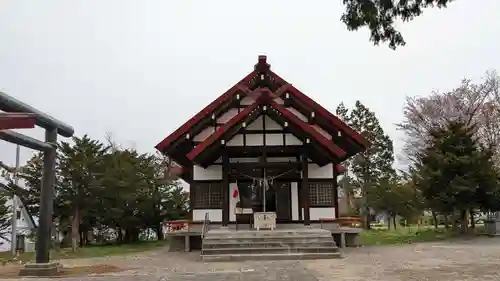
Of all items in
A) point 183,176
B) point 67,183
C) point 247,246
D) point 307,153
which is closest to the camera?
point 247,246

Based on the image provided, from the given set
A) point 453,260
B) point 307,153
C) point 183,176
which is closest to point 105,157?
point 183,176

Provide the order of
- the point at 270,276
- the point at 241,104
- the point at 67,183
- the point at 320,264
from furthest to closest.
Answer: the point at 67,183 < the point at 241,104 < the point at 320,264 < the point at 270,276

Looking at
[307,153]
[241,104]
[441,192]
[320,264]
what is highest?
[241,104]

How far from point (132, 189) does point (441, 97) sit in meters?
21.7

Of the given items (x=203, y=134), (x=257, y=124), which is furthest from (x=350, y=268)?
(x=203, y=134)

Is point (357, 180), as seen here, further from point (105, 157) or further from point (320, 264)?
point (320, 264)

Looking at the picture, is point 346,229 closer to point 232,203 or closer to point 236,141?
point 232,203

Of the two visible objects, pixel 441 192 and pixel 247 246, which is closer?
pixel 247 246

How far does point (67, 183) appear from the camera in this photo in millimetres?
24516

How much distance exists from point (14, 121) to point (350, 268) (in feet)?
27.7

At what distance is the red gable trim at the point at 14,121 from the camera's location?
5.17 meters

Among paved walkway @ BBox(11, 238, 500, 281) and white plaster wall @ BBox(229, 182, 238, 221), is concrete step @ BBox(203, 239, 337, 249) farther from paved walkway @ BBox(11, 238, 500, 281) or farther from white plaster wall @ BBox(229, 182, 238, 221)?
white plaster wall @ BBox(229, 182, 238, 221)

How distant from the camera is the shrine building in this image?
17625 mm

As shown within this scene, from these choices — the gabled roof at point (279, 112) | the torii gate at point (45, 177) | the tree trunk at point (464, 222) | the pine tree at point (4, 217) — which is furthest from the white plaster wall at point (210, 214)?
the pine tree at point (4, 217)
